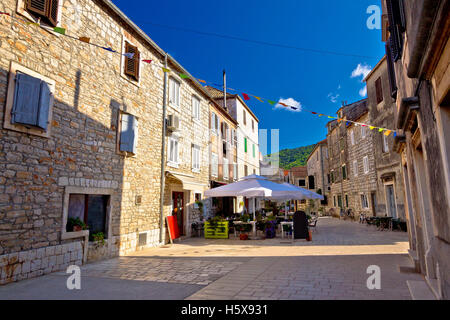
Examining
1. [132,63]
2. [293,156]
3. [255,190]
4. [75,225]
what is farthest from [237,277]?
[293,156]

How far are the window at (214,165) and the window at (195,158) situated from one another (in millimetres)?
2141

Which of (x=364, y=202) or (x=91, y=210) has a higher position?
(x=364, y=202)

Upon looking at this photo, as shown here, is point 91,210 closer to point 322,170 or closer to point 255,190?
point 255,190

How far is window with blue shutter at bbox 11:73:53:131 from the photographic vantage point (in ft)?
18.9

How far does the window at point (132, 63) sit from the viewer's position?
945 cm

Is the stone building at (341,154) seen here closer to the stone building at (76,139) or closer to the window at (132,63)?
the stone building at (76,139)

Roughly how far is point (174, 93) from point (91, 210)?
21.7 feet

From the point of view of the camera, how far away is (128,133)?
909 centimetres

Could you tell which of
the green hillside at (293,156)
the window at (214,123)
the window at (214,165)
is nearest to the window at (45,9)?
the window at (214,123)

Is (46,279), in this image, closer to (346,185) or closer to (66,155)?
(66,155)

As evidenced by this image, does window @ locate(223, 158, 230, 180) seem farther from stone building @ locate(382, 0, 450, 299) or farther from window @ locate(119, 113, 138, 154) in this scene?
stone building @ locate(382, 0, 450, 299)

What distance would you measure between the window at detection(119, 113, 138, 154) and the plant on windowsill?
2.56 m

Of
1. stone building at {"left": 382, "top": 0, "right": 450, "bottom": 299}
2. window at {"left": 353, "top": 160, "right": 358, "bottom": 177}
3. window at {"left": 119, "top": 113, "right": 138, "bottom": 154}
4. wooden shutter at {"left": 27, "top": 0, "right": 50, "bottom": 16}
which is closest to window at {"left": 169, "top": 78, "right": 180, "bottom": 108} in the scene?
window at {"left": 119, "top": 113, "right": 138, "bottom": 154}

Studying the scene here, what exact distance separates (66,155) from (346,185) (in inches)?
870
